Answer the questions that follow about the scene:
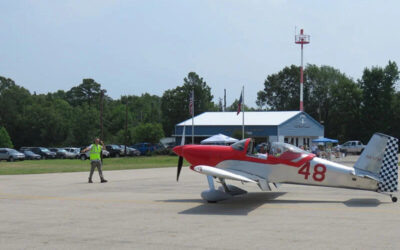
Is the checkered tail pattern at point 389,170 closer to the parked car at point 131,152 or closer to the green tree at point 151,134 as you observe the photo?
the parked car at point 131,152

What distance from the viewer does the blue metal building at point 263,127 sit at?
214 ft

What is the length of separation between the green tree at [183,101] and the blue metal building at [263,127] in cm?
2925

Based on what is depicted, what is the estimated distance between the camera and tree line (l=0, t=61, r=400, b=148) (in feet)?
274

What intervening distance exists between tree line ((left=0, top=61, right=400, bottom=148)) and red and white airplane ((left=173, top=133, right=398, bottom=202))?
55.1 m

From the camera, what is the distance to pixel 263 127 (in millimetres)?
65438

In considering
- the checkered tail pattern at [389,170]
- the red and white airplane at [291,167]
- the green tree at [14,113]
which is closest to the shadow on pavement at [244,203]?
the red and white airplane at [291,167]

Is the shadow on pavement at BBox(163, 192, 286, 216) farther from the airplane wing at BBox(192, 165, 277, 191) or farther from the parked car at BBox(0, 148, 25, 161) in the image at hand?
the parked car at BBox(0, 148, 25, 161)

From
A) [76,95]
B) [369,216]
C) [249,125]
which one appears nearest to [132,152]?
[249,125]

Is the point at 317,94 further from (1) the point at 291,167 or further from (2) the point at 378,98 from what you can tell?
(1) the point at 291,167

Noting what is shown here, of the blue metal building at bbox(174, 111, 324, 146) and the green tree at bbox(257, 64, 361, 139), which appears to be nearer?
the blue metal building at bbox(174, 111, 324, 146)

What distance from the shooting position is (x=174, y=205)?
13.8 meters

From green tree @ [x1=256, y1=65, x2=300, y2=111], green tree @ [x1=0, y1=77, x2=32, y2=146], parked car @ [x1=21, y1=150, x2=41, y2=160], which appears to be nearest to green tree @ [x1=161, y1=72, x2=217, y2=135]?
green tree @ [x1=256, y1=65, x2=300, y2=111]

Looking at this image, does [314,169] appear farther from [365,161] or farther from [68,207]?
[68,207]

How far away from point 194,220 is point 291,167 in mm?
4352
